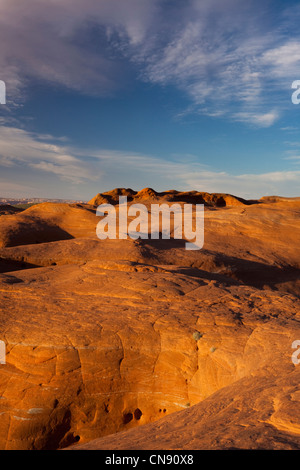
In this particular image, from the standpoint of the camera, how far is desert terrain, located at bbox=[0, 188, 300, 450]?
3742mm

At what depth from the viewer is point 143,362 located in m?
6.41

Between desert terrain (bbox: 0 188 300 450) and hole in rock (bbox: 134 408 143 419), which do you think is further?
hole in rock (bbox: 134 408 143 419)

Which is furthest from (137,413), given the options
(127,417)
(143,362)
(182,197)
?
(182,197)

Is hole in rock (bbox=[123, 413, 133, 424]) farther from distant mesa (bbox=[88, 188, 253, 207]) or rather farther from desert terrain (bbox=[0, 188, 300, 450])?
distant mesa (bbox=[88, 188, 253, 207])

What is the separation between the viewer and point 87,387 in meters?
6.18

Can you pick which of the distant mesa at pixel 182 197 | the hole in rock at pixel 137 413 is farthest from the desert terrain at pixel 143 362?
the distant mesa at pixel 182 197

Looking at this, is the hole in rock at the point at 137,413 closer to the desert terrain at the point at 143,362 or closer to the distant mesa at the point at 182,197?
the desert terrain at the point at 143,362

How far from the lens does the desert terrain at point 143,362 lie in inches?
147

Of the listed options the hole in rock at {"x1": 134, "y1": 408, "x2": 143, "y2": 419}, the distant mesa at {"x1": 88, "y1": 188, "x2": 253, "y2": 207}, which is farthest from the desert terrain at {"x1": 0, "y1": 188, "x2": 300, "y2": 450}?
Answer: the distant mesa at {"x1": 88, "y1": 188, "x2": 253, "y2": 207}

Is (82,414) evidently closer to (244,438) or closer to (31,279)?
(244,438)

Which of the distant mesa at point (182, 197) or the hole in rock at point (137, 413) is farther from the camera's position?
the distant mesa at point (182, 197)

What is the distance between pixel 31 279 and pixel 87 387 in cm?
472

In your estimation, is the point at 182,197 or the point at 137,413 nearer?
the point at 137,413

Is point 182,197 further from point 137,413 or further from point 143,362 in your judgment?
point 137,413
